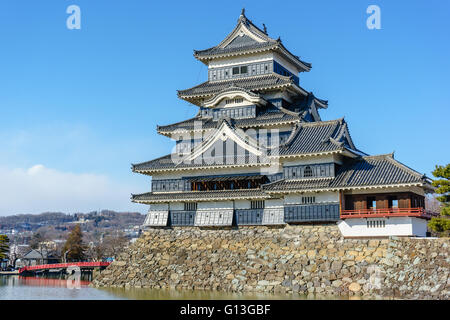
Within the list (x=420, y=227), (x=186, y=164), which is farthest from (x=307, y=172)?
(x=186, y=164)

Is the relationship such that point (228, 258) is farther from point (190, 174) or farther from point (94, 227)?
point (94, 227)

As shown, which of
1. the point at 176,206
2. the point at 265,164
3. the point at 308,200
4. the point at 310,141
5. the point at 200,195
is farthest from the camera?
the point at 176,206

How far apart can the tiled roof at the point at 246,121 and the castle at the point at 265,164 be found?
74mm

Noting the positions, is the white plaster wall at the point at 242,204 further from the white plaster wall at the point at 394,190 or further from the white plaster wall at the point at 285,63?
the white plaster wall at the point at 285,63

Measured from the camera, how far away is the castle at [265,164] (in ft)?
103

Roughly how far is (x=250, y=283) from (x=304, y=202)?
5780mm

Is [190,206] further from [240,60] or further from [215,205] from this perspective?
[240,60]

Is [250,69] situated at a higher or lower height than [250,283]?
higher

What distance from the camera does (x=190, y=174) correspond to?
38.2m

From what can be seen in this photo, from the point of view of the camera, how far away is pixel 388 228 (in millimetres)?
30766

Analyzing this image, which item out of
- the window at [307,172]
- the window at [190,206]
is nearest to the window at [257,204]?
the window at [307,172]

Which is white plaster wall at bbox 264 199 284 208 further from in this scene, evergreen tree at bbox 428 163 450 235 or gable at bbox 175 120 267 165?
evergreen tree at bbox 428 163 450 235

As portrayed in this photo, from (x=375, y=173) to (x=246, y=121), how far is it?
10603mm
